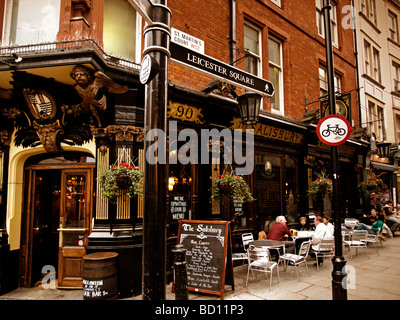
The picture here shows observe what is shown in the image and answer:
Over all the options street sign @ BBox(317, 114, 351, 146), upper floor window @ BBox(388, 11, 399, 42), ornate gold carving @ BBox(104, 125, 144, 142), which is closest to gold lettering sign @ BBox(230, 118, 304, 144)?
ornate gold carving @ BBox(104, 125, 144, 142)

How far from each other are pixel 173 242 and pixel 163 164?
12.9 feet

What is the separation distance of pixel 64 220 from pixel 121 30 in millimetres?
4588

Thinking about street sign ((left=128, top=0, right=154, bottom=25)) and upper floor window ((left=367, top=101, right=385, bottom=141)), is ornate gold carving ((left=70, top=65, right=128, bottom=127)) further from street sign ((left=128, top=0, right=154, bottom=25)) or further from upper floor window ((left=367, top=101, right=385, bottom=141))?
upper floor window ((left=367, top=101, right=385, bottom=141))

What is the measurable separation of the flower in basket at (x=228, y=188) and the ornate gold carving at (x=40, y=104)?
401cm

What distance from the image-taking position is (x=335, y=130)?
446cm

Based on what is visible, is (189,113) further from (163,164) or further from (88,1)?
(163,164)

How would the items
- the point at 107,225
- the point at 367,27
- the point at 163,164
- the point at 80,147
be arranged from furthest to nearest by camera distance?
the point at 367,27, the point at 80,147, the point at 107,225, the point at 163,164

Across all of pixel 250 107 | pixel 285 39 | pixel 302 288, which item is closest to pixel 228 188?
pixel 250 107

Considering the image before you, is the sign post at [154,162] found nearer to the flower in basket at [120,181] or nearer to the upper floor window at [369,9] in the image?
the flower in basket at [120,181]

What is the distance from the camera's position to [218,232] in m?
5.17

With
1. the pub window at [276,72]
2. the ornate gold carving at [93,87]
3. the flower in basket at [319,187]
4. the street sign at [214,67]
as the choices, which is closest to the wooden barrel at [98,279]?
the ornate gold carving at [93,87]

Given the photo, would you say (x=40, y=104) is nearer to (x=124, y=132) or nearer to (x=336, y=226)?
(x=124, y=132)

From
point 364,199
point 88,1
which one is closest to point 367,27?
point 364,199

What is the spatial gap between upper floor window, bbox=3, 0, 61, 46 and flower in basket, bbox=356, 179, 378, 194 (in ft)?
42.4
